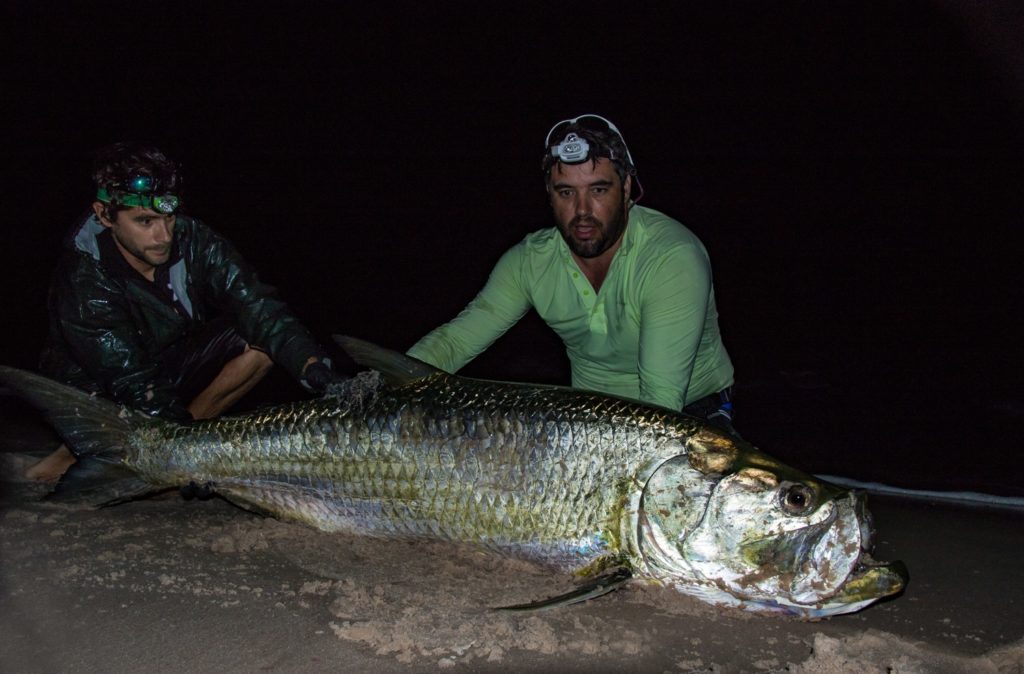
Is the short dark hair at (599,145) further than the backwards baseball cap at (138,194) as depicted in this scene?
No

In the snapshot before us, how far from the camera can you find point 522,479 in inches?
118

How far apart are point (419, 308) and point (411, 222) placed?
549 cm

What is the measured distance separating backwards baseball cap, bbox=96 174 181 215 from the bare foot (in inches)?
47.1

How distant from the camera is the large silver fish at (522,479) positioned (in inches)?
Answer: 104

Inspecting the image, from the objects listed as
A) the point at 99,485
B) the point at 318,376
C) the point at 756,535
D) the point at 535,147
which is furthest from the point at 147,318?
the point at 535,147

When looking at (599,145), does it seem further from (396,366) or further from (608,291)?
(396,366)

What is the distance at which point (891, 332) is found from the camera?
9.66 metres

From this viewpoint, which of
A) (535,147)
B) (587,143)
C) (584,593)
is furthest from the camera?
(535,147)

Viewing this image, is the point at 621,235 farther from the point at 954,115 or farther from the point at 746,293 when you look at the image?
the point at 954,115

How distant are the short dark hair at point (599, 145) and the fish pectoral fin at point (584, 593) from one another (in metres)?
1.86

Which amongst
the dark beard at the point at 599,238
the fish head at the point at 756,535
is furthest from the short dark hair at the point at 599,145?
the fish head at the point at 756,535

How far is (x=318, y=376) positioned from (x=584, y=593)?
1887 millimetres

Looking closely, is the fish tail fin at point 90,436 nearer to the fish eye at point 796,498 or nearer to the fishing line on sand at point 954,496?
the fish eye at point 796,498

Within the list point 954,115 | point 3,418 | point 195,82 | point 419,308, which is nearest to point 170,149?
point 195,82
